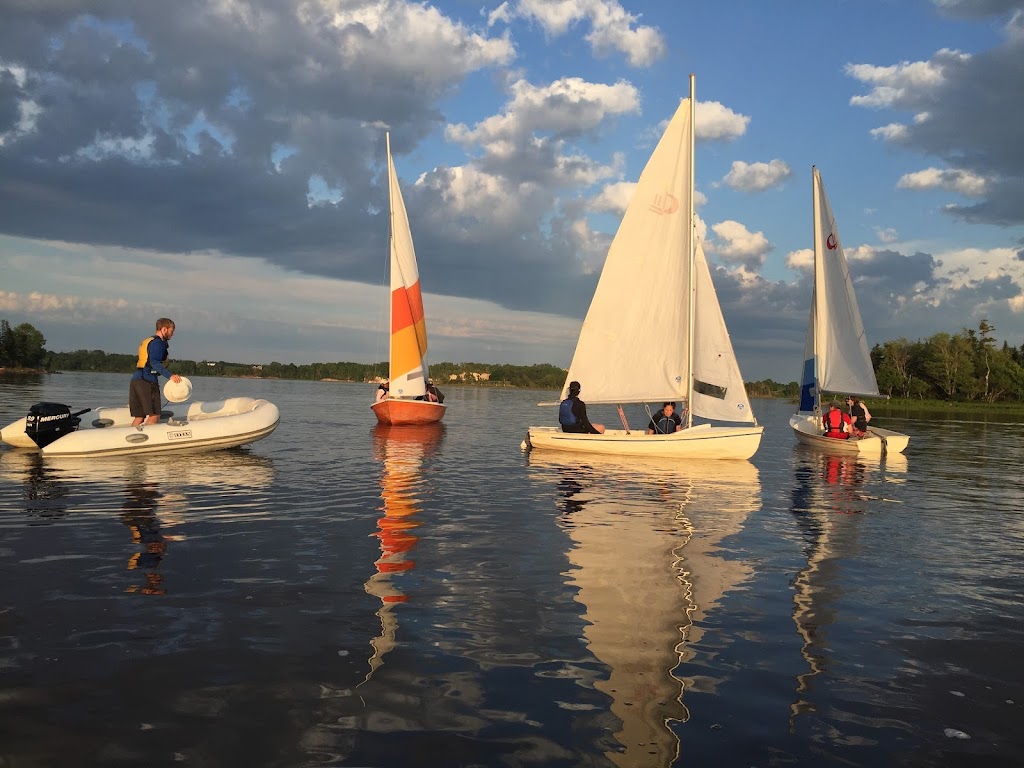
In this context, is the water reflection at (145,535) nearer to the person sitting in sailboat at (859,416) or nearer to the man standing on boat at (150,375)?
the man standing on boat at (150,375)

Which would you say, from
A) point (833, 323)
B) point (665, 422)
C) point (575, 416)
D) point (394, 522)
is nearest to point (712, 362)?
point (665, 422)

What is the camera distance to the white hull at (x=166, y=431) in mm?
18875

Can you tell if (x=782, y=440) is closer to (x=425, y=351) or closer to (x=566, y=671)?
(x=425, y=351)

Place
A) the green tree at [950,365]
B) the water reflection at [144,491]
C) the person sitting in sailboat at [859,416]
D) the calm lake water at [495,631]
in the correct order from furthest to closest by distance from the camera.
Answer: the green tree at [950,365]
the person sitting in sailboat at [859,416]
the water reflection at [144,491]
the calm lake water at [495,631]

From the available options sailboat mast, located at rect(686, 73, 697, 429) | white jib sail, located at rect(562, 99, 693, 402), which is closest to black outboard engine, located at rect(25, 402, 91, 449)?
white jib sail, located at rect(562, 99, 693, 402)

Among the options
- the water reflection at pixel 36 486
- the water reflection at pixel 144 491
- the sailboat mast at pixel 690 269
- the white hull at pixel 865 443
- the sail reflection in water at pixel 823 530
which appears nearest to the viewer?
the sail reflection in water at pixel 823 530

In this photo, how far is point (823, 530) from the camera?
12.6 m

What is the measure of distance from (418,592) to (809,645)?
3839 mm

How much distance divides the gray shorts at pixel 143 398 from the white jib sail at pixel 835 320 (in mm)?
27380

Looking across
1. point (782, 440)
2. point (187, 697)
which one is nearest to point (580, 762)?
point (187, 697)

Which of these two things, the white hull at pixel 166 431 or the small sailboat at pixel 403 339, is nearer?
the white hull at pixel 166 431

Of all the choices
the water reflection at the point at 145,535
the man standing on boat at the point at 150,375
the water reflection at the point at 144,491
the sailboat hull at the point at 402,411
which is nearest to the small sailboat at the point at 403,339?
the sailboat hull at the point at 402,411

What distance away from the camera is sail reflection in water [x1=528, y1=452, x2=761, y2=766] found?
527cm

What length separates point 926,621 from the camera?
7574 mm
